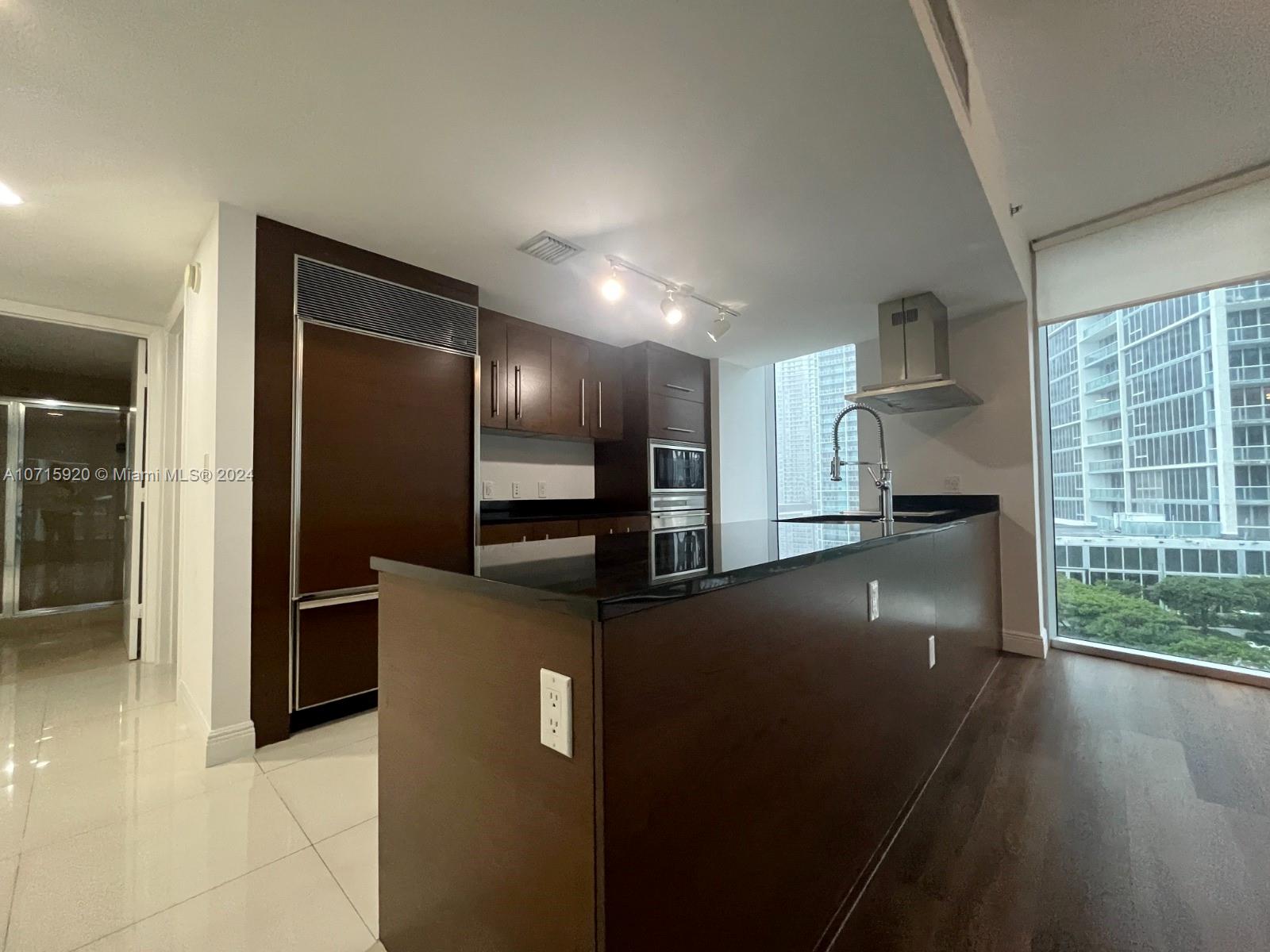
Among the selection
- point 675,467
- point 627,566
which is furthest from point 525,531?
point 627,566

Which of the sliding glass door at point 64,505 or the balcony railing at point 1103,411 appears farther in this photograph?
the sliding glass door at point 64,505

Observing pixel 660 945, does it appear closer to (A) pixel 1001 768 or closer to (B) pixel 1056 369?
(A) pixel 1001 768

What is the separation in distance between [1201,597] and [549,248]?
4157 mm

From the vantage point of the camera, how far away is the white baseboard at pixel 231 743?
2.10 meters

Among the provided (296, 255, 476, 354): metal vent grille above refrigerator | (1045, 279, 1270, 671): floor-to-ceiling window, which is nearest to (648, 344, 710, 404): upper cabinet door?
(296, 255, 476, 354): metal vent grille above refrigerator

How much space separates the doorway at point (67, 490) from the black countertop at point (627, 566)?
4.22 m

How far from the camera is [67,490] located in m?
4.96

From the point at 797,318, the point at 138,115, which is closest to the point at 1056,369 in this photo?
the point at 797,318

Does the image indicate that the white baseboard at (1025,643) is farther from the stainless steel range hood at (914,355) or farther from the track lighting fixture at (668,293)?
the track lighting fixture at (668,293)

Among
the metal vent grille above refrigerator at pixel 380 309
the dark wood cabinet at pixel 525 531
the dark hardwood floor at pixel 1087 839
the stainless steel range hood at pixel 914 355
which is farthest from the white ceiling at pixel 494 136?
the dark hardwood floor at pixel 1087 839

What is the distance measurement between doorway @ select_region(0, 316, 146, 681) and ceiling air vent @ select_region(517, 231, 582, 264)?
10.9ft

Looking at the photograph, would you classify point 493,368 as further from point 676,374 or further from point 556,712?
point 556,712

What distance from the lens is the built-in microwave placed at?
166 inches

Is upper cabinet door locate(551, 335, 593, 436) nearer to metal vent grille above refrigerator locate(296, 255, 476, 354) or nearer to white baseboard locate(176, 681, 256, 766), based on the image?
metal vent grille above refrigerator locate(296, 255, 476, 354)
